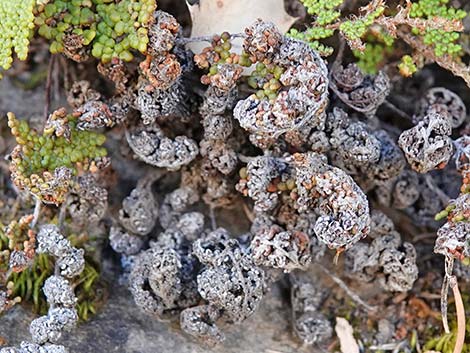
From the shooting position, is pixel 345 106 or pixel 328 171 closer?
pixel 328 171

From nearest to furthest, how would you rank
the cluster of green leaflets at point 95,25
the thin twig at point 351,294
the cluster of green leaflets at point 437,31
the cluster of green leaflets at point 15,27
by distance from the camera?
the cluster of green leaflets at point 15,27 < the cluster of green leaflets at point 95,25 < the cluster of green leaflets at point 437,31 < the thin twig at point 351,294

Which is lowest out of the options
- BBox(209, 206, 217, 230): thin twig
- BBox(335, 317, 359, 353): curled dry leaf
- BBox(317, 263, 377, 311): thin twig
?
BBox(335, 317, 359, 353): curled dry leaf

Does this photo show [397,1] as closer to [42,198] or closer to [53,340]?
[42,198]

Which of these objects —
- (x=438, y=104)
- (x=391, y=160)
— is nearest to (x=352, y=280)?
(x=391, y=160)

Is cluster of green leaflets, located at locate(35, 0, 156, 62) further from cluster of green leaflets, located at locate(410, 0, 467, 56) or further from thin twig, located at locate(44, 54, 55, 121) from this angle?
cluster of green leaflets, located at locate(410, 0, 467, 56)

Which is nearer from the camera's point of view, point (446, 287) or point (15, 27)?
point (15, 27)

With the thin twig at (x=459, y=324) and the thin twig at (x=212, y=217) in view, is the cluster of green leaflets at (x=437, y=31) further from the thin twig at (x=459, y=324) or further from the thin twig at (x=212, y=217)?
the thin twig at (x=212, y=217)

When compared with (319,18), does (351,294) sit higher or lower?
lower

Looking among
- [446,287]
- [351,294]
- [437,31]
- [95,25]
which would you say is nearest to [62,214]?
[95,25]

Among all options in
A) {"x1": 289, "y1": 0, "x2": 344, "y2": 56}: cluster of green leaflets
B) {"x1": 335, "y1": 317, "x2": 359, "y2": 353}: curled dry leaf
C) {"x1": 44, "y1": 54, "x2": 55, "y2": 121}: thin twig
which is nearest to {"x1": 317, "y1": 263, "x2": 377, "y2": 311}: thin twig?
{"x1": 335, "y1": 317, "x2": 359, "y2": 353}: curled dry leaf

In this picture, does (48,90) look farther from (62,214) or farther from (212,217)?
(212,217)

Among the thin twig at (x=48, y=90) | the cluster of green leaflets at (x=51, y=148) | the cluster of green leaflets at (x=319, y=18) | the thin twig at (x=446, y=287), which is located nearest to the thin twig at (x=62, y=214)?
the cluster of green leaflets at (x=51, y=148)
